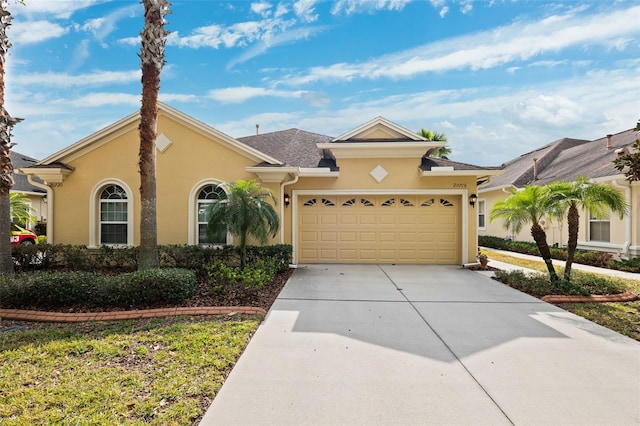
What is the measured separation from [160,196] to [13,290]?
4843mm

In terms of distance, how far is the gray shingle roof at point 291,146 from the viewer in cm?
1213

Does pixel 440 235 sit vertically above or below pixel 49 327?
above

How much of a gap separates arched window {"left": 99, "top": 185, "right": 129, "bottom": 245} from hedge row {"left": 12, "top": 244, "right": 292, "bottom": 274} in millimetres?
1077

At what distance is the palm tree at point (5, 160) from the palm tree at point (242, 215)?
14.0 feet

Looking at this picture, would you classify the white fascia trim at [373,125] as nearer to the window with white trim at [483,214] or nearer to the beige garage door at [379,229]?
the beige garage door at [379,229]

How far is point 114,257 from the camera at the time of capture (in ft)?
31.1

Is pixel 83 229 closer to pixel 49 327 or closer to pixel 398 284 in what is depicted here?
pixel 49 327

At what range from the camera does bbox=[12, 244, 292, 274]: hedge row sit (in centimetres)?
938

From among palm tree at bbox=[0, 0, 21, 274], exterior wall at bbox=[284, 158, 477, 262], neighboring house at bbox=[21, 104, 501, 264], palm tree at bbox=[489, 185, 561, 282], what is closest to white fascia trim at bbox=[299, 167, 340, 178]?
neighboring house at bbox=[21, 104, 501, 264]

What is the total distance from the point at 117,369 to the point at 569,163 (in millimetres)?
20394

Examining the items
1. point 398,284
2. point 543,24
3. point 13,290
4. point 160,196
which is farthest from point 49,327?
point 543,24

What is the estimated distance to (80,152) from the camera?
34.9 feet

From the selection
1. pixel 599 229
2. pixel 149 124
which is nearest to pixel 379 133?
pixel 149 124

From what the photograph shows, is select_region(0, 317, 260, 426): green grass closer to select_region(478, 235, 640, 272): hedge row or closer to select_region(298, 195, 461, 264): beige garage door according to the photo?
select_region(298, 195, 461, 264): beige garage door
